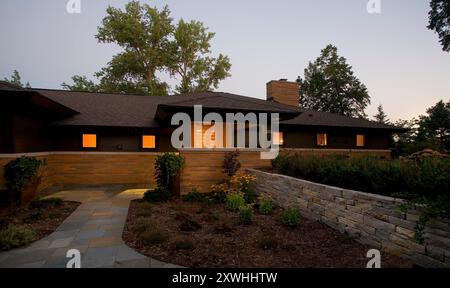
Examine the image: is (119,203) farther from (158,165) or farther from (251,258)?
(251,258)

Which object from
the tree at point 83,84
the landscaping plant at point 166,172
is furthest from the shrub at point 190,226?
the tree at point 83,84

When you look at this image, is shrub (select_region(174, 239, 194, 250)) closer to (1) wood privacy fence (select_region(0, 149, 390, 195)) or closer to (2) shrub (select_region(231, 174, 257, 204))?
(2) shrub (select_region(231, 174, 257, 204))

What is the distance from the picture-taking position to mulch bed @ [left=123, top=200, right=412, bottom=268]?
411 centimetres

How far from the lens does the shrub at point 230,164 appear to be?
964 cm

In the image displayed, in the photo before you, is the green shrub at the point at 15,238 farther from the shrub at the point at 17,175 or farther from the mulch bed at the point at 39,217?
the shrub at the point at 17,175

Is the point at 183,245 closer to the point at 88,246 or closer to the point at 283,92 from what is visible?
the point at 88,246

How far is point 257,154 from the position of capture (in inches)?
413

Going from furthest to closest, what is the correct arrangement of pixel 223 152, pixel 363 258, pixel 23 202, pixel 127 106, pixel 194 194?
pixel 127 106
pixel 223 152
pixel 194 194
pixel 23 202
pixel 363 258

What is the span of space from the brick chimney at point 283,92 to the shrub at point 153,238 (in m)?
16.9

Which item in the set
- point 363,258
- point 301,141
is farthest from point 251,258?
point 301,141

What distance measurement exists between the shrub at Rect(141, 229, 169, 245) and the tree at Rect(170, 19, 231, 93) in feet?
82.3

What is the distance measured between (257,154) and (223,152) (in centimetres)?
156

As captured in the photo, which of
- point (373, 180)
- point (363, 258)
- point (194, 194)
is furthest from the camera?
point (194, 194)

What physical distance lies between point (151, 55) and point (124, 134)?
17.0 m
